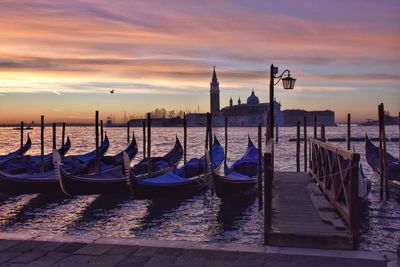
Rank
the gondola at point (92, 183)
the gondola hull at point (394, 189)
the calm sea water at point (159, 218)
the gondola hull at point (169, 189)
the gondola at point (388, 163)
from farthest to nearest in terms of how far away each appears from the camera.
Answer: the gondola at point (388, 163)
the gondola at point (92, 183)
the gondola hull at point (169, 189)
the gondola hull at point (394, 189)
the calm sea water at point (159, 218)

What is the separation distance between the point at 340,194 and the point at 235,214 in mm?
4645

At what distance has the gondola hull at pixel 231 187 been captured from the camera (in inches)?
504

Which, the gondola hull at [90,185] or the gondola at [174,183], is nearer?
the gondola at [174,183]

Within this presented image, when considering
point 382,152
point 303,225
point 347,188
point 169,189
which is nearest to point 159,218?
point 169,189

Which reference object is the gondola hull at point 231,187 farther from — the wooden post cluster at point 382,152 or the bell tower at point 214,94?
the bell tower at point 214,94

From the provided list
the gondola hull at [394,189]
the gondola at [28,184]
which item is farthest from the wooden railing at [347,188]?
the gondola at [28,184]

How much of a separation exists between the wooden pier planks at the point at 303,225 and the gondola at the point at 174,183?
3995mm

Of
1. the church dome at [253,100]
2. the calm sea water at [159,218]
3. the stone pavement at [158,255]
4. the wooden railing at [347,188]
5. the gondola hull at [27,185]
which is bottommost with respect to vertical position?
the calm sea water at [159,218]

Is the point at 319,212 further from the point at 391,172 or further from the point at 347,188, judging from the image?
the point at 391,172

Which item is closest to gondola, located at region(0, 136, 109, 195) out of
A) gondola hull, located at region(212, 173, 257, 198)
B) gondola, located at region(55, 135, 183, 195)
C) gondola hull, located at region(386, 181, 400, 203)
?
gondola, located at region(55, 135, 183, 195)

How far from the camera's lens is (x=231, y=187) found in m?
13.0

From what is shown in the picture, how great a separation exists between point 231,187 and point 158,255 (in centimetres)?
845

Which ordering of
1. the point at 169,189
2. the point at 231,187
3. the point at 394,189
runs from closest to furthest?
the point at 394,189 → the point at 231,187 → the point at 169,189

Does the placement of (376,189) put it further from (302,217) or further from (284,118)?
(284,118)
